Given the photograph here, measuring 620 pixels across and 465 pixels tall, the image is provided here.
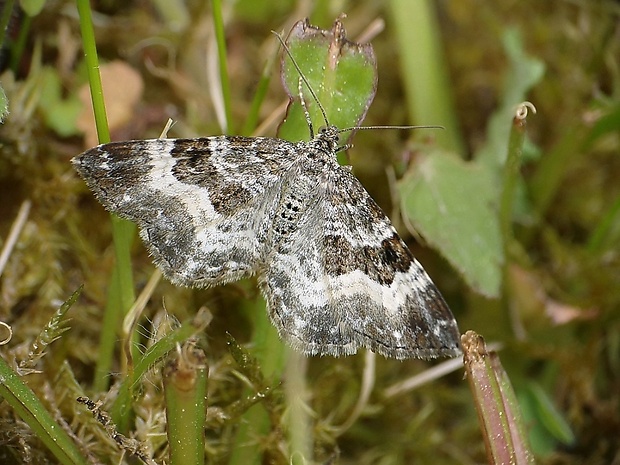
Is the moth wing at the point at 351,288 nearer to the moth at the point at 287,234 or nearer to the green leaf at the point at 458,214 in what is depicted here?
the moth at the point at 287,234

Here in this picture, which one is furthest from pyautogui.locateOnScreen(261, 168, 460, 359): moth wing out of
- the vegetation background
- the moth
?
the vegetation background

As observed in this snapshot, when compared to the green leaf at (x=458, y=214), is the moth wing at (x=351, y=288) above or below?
below

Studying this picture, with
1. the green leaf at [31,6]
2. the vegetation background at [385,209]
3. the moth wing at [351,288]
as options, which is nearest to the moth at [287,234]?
the moth wing at [351,288]

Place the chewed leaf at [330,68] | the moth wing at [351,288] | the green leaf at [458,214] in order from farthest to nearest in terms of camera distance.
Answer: the green leaf at [458,214], the chewed leaf at [330,68], the moth wing at [351,288]

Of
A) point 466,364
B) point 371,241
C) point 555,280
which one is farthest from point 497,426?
point 555,280

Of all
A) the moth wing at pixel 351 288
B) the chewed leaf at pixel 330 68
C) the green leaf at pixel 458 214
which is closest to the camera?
the moth wing at pixel 351 288

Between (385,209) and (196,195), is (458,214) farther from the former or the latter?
(196,195)
